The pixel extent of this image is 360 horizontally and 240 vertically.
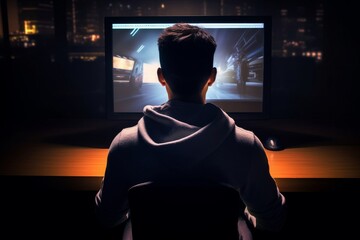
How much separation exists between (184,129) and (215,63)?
0.77 metres

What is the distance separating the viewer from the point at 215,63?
1.60 metres

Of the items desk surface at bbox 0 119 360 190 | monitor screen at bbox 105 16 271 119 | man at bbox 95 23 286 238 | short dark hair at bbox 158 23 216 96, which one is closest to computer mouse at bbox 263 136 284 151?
desk surface at bbox 0 119 360 190

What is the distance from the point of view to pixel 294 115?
2.07 metres

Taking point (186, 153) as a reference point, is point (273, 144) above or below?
below

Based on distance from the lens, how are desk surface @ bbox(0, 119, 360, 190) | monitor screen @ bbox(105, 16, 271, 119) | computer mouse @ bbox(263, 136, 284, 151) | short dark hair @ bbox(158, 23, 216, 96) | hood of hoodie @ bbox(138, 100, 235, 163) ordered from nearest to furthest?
1. hood of hoodie @ bbox(138, 100, 235, 163)
2. short dark hair @ bbox(158, 23, 216, 96)
3. desk surface @ bbox(0, 119, 360, 190)
4. computer mouse @ bbox(263, 136, 284, 151)
5. monitor screen @ bbox(105, 16, 271, 119)

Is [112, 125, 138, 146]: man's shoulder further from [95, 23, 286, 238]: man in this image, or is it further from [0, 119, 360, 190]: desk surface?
[0, 119, 360, 190]: desk surface

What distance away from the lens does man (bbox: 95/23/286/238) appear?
86cm

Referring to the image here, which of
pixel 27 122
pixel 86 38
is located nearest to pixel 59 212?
pixel 27 122

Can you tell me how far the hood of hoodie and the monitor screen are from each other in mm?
691

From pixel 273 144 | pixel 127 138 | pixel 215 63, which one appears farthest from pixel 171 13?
pixel 127 138

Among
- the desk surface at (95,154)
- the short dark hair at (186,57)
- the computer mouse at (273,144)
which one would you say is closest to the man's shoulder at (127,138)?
the short dark hair at (186,57)

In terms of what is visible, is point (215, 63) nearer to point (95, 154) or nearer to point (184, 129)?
point (95, 154)

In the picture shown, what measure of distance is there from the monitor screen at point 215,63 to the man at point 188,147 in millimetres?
577

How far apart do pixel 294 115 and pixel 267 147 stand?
681mm
